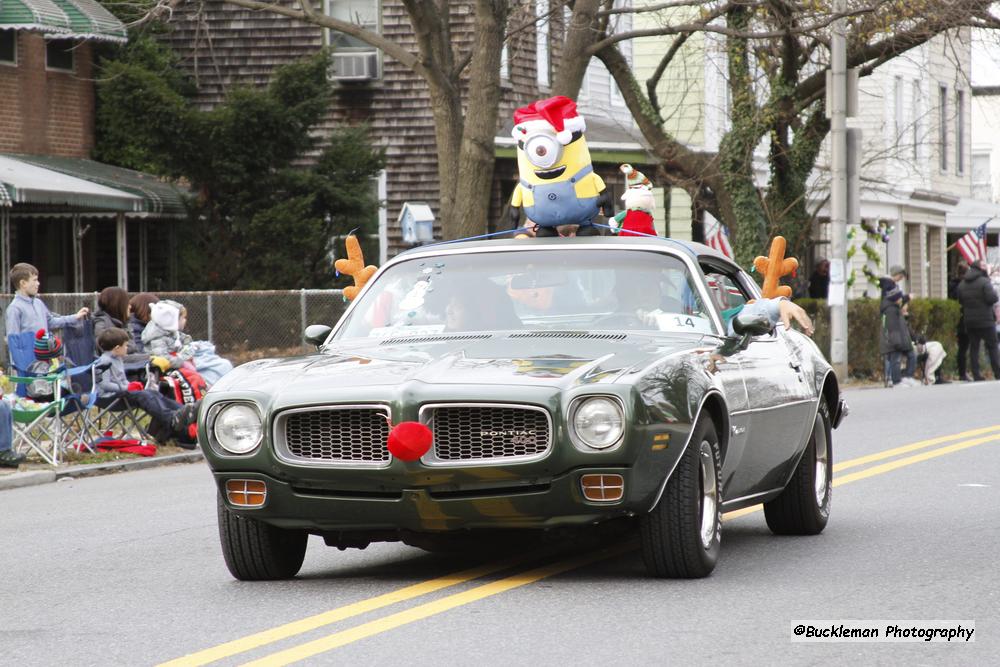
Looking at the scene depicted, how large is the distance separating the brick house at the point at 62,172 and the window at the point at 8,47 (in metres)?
0.02

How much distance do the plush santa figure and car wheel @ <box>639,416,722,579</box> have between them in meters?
3.68

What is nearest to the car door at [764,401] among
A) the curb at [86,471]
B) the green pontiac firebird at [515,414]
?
the green pontiac firebird at [515,414]

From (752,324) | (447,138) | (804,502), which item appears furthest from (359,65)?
(752,324)

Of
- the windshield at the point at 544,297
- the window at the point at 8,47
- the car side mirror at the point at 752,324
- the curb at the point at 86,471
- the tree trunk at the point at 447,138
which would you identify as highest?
the window at the point at 8,47

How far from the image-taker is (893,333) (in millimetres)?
26141

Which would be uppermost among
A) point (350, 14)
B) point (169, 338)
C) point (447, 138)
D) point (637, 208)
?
point (350, 14)

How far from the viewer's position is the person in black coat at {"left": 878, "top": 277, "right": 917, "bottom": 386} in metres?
26.1

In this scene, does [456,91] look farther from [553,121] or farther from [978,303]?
[553,121]

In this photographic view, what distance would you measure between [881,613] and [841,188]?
19.6 meters

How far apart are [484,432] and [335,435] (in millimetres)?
618

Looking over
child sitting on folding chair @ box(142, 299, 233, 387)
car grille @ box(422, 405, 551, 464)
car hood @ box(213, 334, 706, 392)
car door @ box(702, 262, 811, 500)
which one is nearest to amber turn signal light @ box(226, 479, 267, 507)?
car hood @ box(213, 334, 706, 392)

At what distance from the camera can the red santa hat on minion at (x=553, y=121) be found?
10.4 metres

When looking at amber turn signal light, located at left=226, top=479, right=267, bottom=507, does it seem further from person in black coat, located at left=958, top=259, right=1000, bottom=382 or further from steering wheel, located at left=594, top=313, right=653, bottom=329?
person in black coat, located at left=958, top=259, right=1000, bottom=382

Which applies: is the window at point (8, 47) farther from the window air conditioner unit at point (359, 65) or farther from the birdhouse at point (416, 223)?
the birdhouse at point (416, 223)
